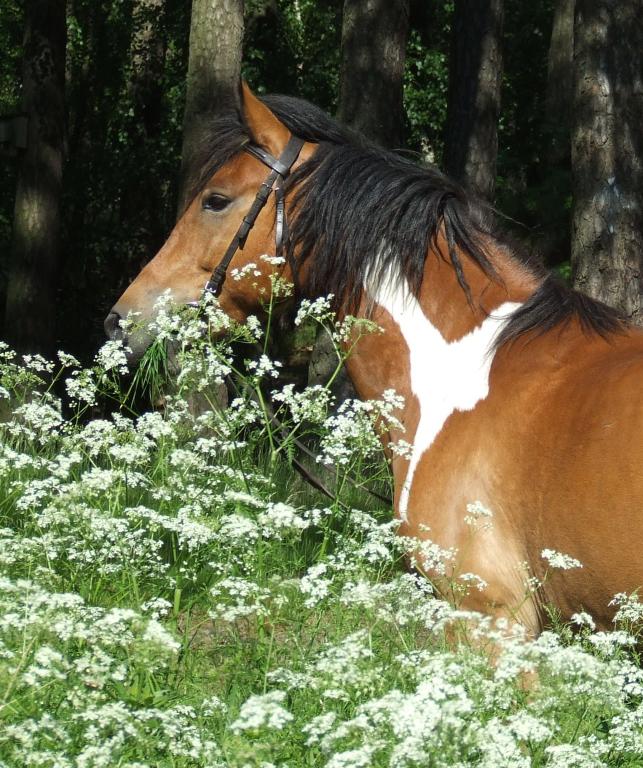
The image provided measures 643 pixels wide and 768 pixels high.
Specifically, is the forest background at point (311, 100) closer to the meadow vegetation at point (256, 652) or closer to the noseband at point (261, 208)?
the noseband at point (261, 208)

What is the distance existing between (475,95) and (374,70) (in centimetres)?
364

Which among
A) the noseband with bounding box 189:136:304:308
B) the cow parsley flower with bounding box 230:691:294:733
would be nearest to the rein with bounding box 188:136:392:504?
the noseband with bounding box 189:136:304:308

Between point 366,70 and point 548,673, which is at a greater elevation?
point 366,70

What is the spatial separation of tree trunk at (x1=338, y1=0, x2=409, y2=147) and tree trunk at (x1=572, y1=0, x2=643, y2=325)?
6.46 feet

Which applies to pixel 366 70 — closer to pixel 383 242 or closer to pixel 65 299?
pixel 383 242

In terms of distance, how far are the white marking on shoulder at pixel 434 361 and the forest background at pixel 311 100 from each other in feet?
4.68

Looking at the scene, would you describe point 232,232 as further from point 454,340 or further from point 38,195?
point 38,195

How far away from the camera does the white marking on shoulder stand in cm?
399

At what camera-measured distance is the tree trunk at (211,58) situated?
8633mm

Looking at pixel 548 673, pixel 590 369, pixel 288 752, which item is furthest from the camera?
pixel 590 369

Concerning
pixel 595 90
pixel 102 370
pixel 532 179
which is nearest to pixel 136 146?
pixel 532 179

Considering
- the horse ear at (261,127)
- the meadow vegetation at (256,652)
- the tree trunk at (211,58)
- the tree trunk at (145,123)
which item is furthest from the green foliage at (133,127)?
the meadow vegetation at (256,652)

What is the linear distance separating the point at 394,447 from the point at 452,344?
57cm

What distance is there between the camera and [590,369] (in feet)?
12.5
